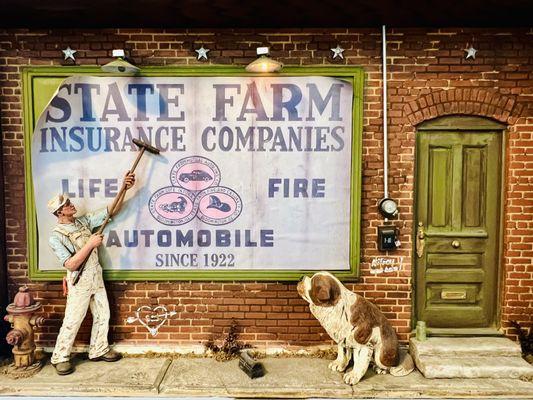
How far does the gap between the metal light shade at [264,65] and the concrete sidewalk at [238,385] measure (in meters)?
3.50

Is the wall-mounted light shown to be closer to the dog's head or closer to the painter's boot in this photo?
the dog's head

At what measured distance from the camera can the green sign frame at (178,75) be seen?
16.1 ft

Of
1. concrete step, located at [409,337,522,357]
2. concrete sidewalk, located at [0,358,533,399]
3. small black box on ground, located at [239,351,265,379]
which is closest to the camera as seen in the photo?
concrete sidewalk, located at [0,358,533,399]

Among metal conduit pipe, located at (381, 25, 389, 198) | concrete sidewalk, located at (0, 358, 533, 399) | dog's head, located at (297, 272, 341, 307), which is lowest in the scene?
concrete sidewalk, located at (0, 358, 533, 399)

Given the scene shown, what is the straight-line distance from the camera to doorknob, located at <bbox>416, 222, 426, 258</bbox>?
5.06m

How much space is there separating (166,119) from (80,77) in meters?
1.16

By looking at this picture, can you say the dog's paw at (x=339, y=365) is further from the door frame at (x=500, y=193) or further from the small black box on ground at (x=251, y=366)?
the door frame at (x=500, y=193)

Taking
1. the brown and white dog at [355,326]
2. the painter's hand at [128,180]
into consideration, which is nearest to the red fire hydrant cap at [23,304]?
the painter's hand at [128,180]

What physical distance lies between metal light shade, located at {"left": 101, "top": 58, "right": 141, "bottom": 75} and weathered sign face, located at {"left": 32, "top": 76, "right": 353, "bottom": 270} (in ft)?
0.55

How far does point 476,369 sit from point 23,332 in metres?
5.10

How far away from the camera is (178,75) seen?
16.2 feet

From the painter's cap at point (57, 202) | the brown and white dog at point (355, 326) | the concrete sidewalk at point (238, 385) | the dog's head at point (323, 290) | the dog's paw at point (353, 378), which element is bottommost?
the concrete sidewalk at point (238, 385)

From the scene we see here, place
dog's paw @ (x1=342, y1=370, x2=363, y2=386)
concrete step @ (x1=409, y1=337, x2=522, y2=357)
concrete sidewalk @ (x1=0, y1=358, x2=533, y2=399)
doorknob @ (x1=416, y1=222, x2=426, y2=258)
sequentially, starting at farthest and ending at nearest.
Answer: doorknob @ (x1=416, y1=222, x2=426, y2=258), concrete step @ (x1=409, y1=337, x2=522, y2=357), dog's paw @ (x1=342, y1=370, x2=363, y2=386), concrete sidewalk @ (x1=0, y1=358, x2=533, y2=399)

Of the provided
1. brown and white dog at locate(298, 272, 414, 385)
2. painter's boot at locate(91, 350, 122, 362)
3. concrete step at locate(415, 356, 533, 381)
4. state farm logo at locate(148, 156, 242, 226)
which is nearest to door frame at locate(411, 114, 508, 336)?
concrete step at locate(415, 356, 533, 381)
